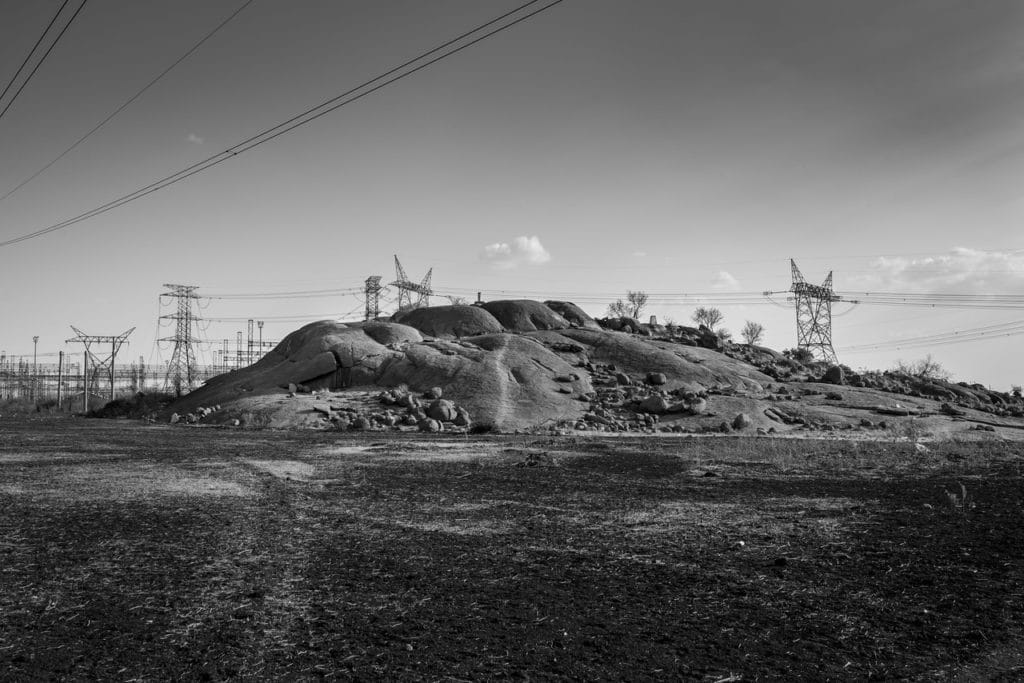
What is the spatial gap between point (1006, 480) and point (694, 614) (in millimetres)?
11552

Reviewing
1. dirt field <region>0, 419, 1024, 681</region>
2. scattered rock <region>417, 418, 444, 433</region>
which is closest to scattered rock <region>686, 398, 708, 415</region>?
scattered rock <region>417, 418, 444, 433</region>

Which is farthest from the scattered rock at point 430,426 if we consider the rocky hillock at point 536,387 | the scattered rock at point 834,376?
the scattered rock at point 834,376

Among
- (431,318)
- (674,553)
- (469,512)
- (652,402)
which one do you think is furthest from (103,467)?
(431,318)

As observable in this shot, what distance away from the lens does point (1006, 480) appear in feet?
45.3

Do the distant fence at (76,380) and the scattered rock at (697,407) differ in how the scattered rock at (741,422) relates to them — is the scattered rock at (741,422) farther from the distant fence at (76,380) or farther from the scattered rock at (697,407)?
the distant fence at (76,380)

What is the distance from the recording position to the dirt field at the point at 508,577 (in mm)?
4977

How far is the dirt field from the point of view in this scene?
4.98 metres

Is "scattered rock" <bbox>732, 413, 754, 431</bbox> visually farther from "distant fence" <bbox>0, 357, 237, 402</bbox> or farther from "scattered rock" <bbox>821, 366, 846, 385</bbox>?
"distant fence" <bbox>0, 357, 237, 402</bbox>

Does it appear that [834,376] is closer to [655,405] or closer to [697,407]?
[697,407]

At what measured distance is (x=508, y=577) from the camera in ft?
23.2

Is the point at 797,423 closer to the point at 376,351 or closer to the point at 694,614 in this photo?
the point at 376,351

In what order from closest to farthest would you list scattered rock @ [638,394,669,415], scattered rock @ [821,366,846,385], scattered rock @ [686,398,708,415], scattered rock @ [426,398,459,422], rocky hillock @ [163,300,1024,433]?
1. scattered rock @ [426,398,459,422]
2. rocky hillock @ [163,300,1024,433]
3. scattered rock @ [686,398,708,415]
4. scattered rock @ [638,394,669,415]
5. scattered rock @ [821,366,846,385]

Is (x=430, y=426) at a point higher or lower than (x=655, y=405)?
lower

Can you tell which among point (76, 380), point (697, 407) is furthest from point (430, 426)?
point (76, 380)
